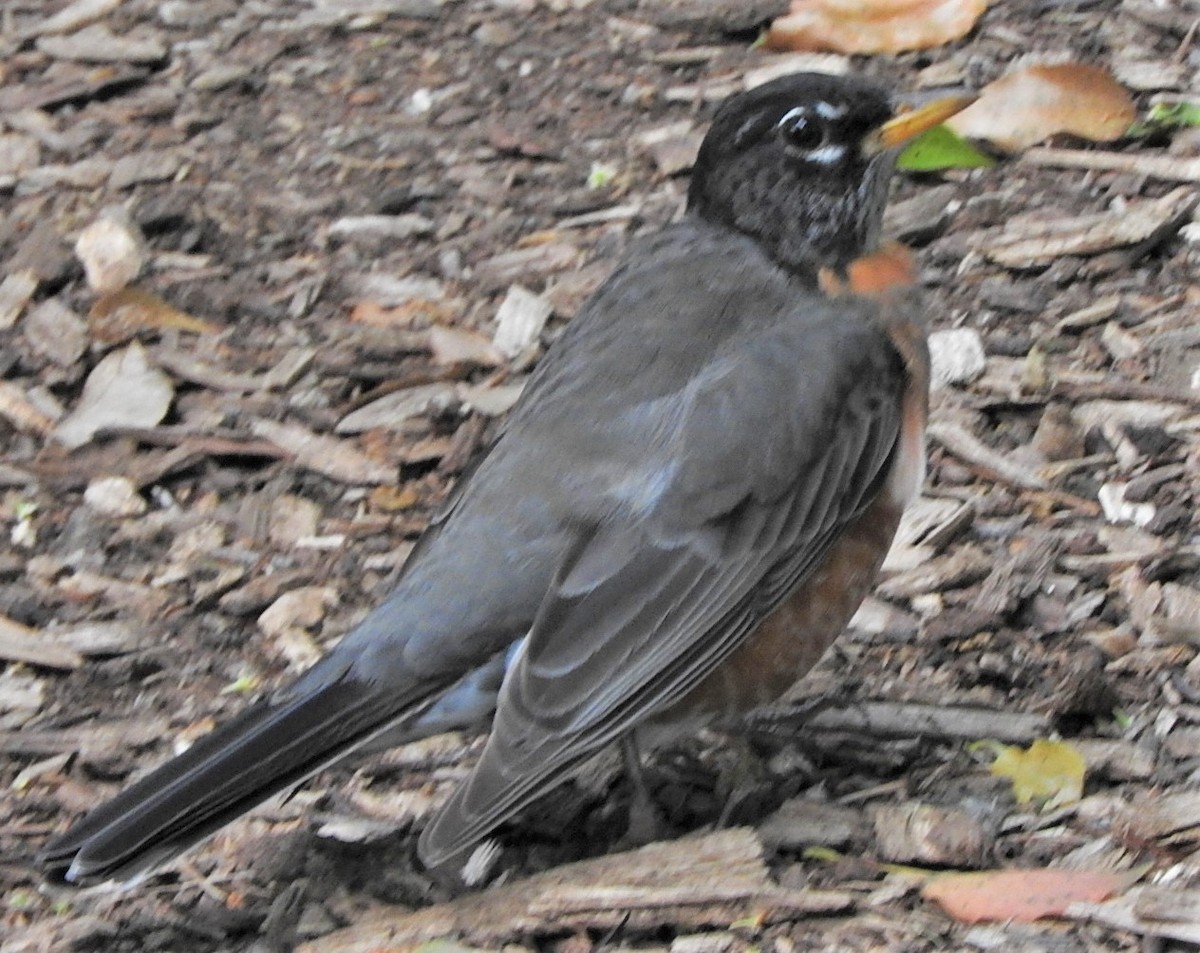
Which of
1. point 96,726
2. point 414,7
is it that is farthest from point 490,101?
point 96,726

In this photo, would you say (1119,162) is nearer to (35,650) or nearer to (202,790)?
(35,650)

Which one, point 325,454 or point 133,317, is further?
point 133,317

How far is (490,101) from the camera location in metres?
6.69

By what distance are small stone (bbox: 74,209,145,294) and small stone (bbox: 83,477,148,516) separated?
0.92m

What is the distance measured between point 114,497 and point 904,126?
7.49ft

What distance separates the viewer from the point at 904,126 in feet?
14.1

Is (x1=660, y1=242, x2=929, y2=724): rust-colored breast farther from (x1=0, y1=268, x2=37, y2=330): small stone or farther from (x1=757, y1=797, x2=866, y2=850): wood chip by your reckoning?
(x1=0, y1=268, x2=37, y2=330): small stone

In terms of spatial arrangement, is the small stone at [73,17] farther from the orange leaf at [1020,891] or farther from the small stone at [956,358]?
the orange leaf at [1020,891]

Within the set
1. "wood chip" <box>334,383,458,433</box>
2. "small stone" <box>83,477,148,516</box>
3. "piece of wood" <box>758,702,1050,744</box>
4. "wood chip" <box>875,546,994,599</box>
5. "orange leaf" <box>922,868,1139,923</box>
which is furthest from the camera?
"wood chip" <box>334,383,458,433</box>

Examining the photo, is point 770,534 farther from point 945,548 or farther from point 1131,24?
point 1131,24

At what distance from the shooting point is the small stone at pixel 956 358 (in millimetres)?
5121

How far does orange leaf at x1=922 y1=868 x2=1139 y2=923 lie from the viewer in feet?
11.2

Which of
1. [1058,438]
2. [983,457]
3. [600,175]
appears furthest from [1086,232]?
[600,175]

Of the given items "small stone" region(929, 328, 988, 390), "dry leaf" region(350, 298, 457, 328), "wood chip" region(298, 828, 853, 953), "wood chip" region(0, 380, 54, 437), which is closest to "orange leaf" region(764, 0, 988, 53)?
"small stone" region(929, 328, 988, 390)
